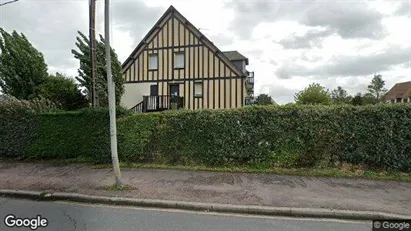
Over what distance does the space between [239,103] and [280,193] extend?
1414 centimetres

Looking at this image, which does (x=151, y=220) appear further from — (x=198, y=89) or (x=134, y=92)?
(x=134, y=92)

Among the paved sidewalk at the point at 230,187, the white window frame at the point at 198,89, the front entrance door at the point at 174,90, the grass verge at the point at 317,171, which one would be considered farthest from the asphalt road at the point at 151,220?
the front entrance door at the point at 174,90

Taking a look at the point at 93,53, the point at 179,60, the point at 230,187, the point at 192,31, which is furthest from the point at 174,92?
the point at 230,187

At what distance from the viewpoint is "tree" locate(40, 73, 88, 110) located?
14.1 m

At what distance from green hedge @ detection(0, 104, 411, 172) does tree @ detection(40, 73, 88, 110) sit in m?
4.48

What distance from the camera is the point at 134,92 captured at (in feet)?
72.0

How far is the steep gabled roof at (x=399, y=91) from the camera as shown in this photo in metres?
44.3

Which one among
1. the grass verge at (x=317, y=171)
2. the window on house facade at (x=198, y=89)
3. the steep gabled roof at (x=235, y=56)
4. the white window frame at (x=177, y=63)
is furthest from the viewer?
the steep gabled roof at (x=235, y=56)

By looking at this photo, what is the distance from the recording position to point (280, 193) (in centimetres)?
593

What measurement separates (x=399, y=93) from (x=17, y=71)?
2201 inches

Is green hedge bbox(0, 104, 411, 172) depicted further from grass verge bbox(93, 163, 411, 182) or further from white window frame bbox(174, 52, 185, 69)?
white window frame bbox(174, 52, 185, 69)

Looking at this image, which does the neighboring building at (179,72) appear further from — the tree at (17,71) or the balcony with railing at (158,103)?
the tree at (17,71)

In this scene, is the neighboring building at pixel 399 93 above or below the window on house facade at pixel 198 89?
above

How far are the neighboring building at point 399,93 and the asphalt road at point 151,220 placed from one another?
159ft
